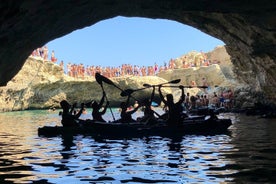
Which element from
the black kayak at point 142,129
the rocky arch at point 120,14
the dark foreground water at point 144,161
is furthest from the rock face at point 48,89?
the dark foreground water at point 144,161

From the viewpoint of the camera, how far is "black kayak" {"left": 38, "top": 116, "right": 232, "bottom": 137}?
16.2m

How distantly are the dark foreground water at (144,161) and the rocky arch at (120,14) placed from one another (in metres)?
3.20

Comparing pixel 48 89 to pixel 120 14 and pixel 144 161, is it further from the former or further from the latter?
pixel 144 161

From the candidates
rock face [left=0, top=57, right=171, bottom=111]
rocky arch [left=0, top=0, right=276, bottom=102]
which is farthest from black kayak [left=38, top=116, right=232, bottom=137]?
rock face [left=0, top=57, right=171, bottom=111]

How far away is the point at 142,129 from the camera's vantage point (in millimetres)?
16109

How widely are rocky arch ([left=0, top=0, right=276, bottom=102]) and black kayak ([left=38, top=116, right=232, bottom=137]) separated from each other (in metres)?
3.56

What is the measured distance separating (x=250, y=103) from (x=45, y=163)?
30.1 m

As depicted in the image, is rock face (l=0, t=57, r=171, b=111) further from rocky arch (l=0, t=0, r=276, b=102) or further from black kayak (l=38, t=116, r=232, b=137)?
black kayak (l=38, t=116, r=232, b=137)

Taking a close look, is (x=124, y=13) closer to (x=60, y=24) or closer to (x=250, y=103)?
(x=60, y=24)

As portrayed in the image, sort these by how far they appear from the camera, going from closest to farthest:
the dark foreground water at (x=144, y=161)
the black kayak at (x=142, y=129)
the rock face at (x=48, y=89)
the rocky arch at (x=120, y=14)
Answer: the dark foreground water at (x=144, y=161), the rocky arch at (x=120, y=14), the black kayak at (x=142, y=129), the rock face at (x=48, y=89)

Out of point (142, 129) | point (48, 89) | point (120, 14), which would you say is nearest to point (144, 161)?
point (142, 129)

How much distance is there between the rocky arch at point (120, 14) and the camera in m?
9.66

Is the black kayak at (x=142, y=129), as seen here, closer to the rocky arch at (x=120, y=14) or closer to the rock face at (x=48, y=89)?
the rocky arch at (x=120, y=14)

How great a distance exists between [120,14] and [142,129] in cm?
503
